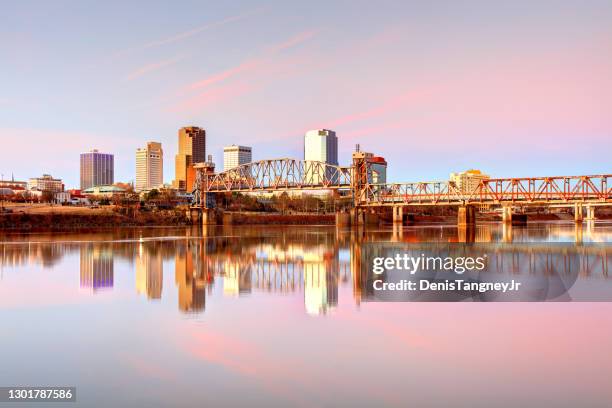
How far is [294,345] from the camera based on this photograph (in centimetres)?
1371

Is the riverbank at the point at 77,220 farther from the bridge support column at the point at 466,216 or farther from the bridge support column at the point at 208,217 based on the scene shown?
the bridge support column at the point at 466,216

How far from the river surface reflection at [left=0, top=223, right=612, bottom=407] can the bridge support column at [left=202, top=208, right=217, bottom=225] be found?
113 meters

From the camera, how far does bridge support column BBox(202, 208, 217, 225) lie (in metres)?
138

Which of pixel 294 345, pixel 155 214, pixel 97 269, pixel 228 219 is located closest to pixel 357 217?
pixel 228 219

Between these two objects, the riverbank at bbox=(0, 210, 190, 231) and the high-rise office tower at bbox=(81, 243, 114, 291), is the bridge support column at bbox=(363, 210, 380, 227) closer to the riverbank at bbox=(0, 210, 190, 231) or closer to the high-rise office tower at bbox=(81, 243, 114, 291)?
the riverbank at bbox=(0, 210, 190, 231)

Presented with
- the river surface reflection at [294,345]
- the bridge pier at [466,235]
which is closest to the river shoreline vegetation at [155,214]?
the bridge pier at [466,235]

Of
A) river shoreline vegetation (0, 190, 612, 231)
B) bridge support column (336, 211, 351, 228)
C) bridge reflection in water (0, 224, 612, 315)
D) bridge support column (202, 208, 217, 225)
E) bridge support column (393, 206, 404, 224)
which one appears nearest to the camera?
bridge reflection in water (0, 224, 612, 315)

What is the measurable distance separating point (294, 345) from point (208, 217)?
12856 cm

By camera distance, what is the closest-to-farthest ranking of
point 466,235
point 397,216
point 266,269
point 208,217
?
point 266,269
point 466,235
point 397,216
point 208,217

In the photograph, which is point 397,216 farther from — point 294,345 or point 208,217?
point 294,345

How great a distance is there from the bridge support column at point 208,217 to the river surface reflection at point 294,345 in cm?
11331

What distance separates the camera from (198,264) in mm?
32594

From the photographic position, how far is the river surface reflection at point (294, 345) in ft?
34.0

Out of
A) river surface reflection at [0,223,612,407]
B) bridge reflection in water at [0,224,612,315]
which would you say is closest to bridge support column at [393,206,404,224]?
bridge reflection in water at [0,224,612,315]
